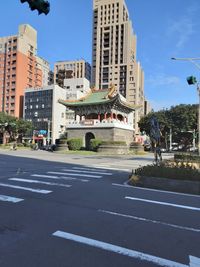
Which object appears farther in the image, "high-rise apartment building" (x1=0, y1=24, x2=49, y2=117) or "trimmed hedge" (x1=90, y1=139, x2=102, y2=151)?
"high-rise apartment building" (x1=0, y1=24, x2=49, y2=117)

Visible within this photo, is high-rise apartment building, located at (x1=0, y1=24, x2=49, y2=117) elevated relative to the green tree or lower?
elevated

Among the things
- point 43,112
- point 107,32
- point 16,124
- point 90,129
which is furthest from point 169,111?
point 107,32

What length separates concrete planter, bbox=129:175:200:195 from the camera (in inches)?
417

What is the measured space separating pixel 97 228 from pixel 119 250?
Answer: 1.23 metres

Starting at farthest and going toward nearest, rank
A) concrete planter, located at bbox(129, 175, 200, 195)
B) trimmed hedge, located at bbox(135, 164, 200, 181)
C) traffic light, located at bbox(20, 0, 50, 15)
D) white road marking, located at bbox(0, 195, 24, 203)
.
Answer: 1. trimmed hedge, located at bbox(135, 164, 200, 181)
2. concrete planter, located at bbox(129, 175, 200, 195)
3. white road marking, located at bbox(0, 195, 24, 203)
4. traffic light, located at bbox(20, 0, 50, 15)

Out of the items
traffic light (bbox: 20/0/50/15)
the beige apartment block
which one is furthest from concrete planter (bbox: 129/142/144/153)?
the beige apartment block

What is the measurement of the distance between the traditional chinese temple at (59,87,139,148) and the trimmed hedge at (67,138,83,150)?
2.28 metres

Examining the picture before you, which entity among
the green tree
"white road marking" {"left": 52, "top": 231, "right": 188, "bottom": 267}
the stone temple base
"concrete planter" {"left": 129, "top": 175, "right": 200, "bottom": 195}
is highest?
the green tree

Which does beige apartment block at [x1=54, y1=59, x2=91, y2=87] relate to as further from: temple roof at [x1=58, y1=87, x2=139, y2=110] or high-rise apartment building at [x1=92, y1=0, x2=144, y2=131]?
temple roof at [x1=58, y1=87, x2=139, y2=110]

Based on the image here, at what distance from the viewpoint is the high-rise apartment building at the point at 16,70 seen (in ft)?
380

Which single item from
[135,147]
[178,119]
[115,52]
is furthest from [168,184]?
[115,52]

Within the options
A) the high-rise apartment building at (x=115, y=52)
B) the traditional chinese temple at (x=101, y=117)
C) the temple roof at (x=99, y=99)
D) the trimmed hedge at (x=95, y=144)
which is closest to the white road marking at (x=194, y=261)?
the trimmed hedge at (x=95, y=144)

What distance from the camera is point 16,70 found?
11606 cm

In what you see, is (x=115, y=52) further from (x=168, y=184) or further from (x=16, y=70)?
(x=168, y=184)
